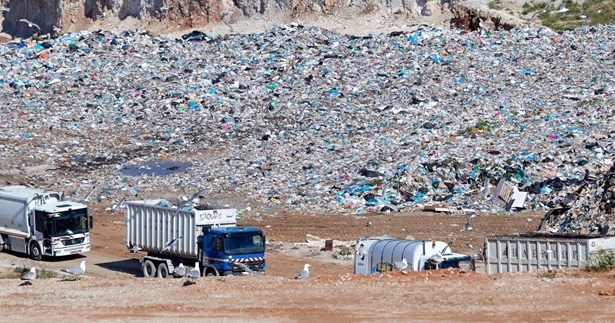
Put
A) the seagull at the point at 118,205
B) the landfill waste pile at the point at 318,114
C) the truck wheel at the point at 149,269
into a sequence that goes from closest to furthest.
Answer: the truck wheel at the point at 149,269 → the landfill waste pile at the point at 318,114 → the seagull at the point at 118,205

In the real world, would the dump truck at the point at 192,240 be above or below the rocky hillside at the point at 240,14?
below

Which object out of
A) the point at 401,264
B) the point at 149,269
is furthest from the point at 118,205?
the point at 401,264

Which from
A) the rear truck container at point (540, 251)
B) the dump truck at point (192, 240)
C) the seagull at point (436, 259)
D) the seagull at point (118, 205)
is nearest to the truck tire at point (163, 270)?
the dump truck at point (192, 240)

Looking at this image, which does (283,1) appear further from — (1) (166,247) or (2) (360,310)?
(2) (360,310)

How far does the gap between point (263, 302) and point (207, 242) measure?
5257mm

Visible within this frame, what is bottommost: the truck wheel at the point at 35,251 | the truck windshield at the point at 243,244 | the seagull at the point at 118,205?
the truck wheel at the point at 35,251

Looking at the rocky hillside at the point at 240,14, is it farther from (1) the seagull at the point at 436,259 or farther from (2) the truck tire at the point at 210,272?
(1) the seagull at the point at 436,259

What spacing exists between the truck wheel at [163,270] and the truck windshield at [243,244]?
5.32 ft

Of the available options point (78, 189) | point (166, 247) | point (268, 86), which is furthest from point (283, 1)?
point (166, 247)

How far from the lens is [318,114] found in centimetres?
3400

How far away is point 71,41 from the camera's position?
42.5 meters

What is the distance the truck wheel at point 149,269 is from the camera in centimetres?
2153

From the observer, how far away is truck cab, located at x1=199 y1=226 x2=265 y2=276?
20.1 meters

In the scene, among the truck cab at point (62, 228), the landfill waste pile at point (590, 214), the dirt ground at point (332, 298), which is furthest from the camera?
the truck cab at point (62, 228)
